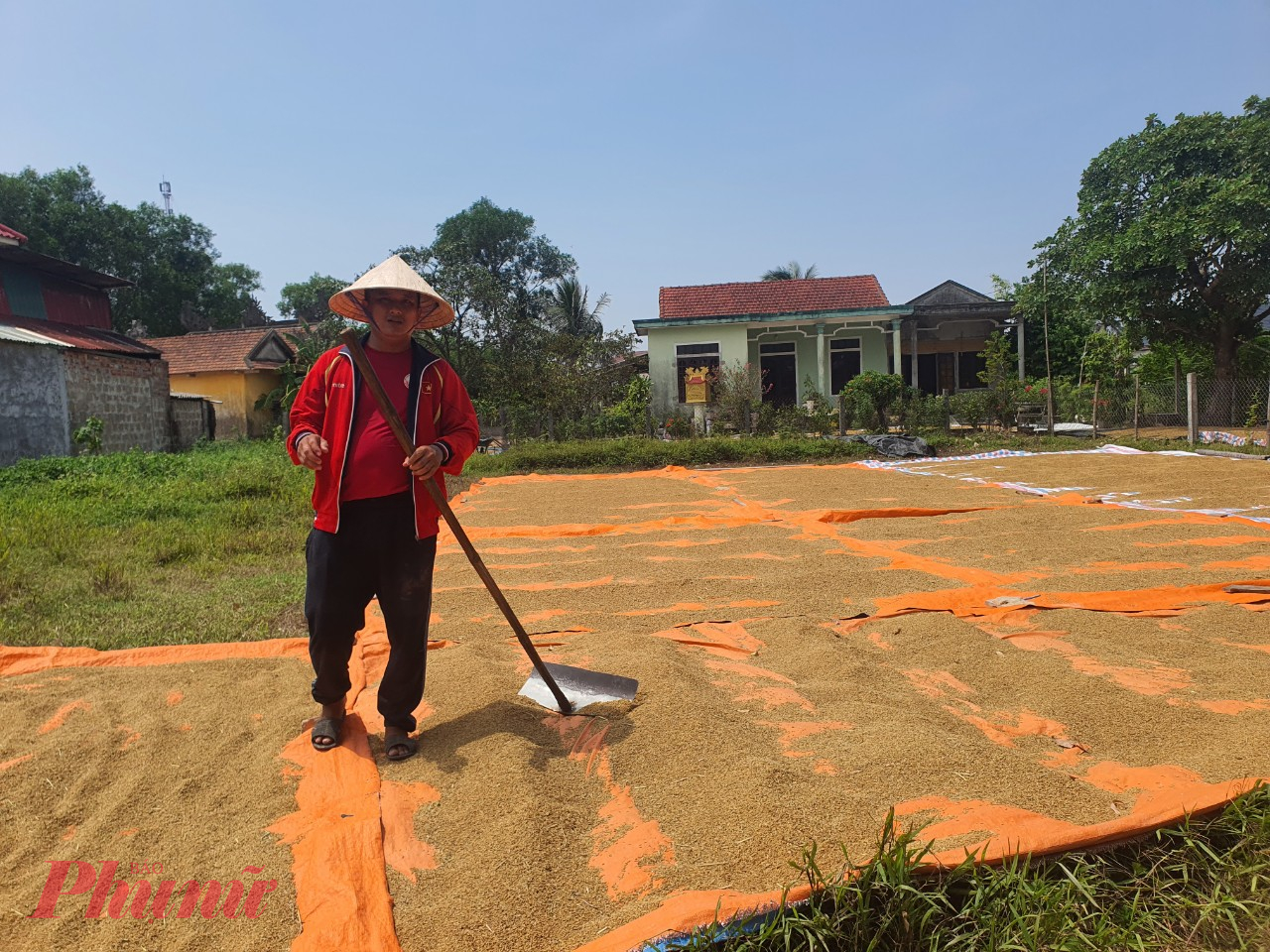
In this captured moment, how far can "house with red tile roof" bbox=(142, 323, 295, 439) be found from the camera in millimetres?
18000

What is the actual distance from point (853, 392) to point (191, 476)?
30.8 feet

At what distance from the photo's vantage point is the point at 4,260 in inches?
498

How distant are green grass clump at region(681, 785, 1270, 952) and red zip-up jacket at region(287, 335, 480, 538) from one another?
131cm

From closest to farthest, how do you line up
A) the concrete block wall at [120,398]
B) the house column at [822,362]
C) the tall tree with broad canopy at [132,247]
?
the concrete block wall at [120,398], the house column at [822,362], the tall tree with broad canopy at [132,247]

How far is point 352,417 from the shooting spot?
2.12 meters

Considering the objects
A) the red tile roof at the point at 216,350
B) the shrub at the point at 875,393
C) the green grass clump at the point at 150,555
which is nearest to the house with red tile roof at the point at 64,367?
the green grass clump at the point at 150,555

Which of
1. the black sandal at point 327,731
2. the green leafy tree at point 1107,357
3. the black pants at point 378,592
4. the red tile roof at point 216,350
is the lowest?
the black sandal at point 327,731

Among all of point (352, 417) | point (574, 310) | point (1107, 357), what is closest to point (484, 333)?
point (574, 310)

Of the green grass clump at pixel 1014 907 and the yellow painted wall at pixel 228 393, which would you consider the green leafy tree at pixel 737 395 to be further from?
the green grass clump at pixel 1014 907

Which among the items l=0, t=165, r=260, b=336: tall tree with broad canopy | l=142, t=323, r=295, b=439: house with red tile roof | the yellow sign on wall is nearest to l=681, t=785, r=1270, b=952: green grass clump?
the yellow sign on wall

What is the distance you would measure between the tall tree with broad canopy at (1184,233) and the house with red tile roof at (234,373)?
670 inches

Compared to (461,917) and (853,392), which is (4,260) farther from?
(461,917)

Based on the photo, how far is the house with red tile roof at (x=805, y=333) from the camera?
584 inches

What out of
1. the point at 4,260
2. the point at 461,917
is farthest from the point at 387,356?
the point at 4,260
